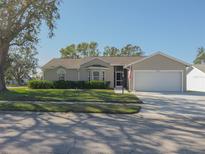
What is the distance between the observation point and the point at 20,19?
24953 millimetres

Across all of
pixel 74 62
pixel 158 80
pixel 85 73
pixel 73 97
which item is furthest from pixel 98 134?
pixel 74 62

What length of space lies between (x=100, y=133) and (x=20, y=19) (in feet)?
66.3

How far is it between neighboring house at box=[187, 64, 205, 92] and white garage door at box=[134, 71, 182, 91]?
742 centimetres

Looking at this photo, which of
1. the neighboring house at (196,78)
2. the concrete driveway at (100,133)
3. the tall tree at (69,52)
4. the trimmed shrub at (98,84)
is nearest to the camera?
the concrete driveway at (100,133)

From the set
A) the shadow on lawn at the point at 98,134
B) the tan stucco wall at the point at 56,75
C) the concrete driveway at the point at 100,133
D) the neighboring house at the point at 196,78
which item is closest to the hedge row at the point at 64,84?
the tan stucco wall at the point at 56,75

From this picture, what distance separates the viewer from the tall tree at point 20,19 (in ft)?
76.9

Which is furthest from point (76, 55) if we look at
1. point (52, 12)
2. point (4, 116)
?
point (4, 116)

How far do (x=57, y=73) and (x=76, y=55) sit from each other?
38.3 meters

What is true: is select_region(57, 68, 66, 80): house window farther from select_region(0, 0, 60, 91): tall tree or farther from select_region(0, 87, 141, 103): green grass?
select_region(0, 87, 141, 103): green grass

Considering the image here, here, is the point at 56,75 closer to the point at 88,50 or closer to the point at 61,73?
the point at 61,73

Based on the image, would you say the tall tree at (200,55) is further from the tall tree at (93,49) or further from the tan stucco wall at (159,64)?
the tan stucco wall at (159,64)

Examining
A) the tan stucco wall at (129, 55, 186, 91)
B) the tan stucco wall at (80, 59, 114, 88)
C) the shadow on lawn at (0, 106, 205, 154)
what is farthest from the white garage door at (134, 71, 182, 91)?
the shadow on lawn at (0, 106, 205, 154)

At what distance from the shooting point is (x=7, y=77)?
54.3 metres

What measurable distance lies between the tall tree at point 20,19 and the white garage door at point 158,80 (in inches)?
414
